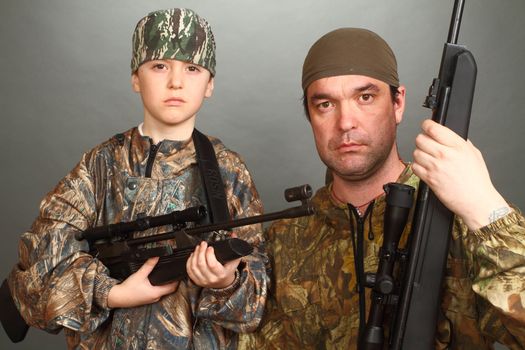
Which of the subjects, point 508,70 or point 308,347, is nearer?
point 308,347

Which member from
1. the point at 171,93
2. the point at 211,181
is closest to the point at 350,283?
the point at 211,181

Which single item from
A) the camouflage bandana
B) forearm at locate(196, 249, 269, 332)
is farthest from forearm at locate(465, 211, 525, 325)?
the camouflage bandana

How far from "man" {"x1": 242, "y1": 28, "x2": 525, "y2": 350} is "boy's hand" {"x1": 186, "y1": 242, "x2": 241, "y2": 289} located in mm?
351

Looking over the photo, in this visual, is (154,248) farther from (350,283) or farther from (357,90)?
(357,90)

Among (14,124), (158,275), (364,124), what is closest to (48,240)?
(158,275)

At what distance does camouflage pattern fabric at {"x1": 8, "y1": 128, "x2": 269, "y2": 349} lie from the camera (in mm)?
2662

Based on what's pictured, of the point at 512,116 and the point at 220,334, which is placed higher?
the point at 512,116

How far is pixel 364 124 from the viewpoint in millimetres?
2695

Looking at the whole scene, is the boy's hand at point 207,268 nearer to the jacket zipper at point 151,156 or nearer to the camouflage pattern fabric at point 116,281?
the camouflage pattern fabric at point 116,281

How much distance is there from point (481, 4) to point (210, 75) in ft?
5.81

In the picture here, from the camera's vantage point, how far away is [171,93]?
2.79 metres

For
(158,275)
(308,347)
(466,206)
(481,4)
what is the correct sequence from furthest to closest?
(481,4)
(308,347)
(158,275)
(466,206)

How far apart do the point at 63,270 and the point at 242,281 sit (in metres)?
0.58

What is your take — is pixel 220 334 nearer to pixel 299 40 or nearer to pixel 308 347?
pixel 308 347
